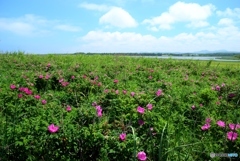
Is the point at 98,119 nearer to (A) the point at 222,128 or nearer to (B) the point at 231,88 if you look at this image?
(A) the point at 222,128

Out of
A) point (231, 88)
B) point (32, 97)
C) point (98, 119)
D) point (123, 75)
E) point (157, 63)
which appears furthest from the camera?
point (157, 63)

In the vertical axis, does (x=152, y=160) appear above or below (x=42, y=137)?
below

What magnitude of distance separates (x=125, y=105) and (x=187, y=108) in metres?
1.40

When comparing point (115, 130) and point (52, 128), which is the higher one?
point (52, 128)

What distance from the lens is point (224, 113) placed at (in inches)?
170

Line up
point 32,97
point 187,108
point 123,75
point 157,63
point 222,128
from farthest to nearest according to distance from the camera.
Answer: point 157,63, point 123,75, point 187,108, point 32,97, point 222,128

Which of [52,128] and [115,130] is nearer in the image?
[52,128]

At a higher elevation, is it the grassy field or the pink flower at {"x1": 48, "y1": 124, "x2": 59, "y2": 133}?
the pink flower at {"x1": 48, "y1": 124, "x2": 59, "y2": 133}

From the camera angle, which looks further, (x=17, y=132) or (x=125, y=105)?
(x=125, y=105)

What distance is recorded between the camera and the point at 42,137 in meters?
2.45

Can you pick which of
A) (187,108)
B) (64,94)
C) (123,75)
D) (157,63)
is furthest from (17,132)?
(157,63)

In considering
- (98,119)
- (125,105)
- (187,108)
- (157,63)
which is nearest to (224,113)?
(187,108)

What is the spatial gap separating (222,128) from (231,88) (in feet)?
8.27

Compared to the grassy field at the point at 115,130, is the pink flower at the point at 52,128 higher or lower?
higher
